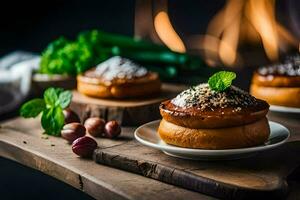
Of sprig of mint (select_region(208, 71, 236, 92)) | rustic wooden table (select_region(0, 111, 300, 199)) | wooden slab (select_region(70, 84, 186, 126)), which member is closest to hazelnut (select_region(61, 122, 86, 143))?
rustic wooden table (select_region(0, 111, 300, 199))

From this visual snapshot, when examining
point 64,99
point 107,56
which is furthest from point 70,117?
point 107,56

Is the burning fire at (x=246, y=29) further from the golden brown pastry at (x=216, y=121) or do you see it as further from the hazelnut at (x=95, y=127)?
the golden brown pastry at (x=216, y=121)

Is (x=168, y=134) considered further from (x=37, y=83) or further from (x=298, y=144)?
(x=37, y=83)

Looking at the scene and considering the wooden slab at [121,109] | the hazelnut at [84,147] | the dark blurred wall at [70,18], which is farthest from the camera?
the dark blurred wall at [70,18]

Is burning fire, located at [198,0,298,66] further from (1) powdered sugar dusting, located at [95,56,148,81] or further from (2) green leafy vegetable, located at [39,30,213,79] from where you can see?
(1) powdered sugar dusting, located at [95,56,148,81]

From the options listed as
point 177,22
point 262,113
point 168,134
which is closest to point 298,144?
point 262,113

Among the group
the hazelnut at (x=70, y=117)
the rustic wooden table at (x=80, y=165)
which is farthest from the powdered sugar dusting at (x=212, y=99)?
the hazelnut at (x=70, y=117)

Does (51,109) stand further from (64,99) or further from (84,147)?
(84,147)
